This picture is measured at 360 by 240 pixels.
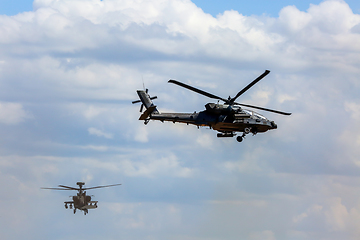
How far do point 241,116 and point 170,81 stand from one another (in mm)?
13028

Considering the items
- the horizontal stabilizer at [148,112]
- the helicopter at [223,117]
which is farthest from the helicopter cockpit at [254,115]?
the horizontal stabilizer at [148,112]

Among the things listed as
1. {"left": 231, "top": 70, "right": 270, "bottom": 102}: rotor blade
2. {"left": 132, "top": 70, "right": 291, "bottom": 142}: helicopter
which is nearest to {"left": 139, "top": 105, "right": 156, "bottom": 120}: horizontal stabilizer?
{"left": 132, "top": 70, "right": 291, "bottom": 142}: helicopter

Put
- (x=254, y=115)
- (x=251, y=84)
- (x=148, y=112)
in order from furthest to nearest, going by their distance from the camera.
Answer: (x=254, y=115)
(x=148, y=112)
(x=251, y=84)

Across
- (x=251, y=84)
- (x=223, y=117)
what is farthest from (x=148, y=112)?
(x=251, y=84)

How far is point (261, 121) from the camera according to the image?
290 ft

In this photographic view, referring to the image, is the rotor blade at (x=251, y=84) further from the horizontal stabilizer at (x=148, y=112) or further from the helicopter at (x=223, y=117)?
the horizontal stabilizer at (x=148, y=112)

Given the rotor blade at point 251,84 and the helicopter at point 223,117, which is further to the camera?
the helicopter at point 223,117

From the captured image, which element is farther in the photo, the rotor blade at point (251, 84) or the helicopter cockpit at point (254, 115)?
the helicopter cockpit at point (254, 115)

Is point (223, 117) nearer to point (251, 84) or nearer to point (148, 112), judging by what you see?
point (251, 84)

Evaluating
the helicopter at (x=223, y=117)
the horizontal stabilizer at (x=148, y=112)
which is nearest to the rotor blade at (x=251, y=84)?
the helicopter at (x=223, y=117)

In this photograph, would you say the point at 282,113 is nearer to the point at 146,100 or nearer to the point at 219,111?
the point at 219,111

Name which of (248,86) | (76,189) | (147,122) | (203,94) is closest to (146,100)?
(147,122)

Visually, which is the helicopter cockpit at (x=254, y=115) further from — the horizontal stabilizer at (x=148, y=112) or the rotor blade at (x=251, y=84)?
the horizontal stabilizer at (x=148, y=112)

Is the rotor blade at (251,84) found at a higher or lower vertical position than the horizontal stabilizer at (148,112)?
higher
